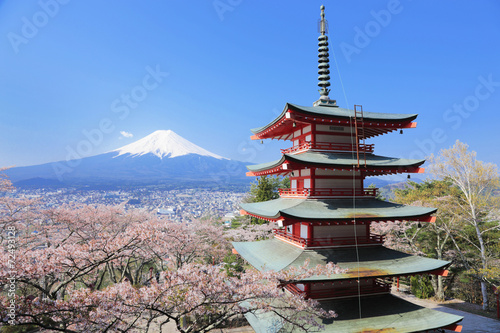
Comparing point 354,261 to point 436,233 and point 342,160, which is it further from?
A: point 436,233

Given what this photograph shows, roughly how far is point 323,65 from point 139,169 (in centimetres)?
13936

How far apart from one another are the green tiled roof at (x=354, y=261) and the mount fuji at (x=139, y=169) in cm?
9097

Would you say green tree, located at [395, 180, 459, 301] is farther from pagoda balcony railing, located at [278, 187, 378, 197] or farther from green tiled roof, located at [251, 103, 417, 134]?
green tiled roof, located at [251, 103, 417, 134]

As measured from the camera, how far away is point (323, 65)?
13617mm

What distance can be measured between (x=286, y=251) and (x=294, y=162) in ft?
13.5

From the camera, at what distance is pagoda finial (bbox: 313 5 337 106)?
13508mm

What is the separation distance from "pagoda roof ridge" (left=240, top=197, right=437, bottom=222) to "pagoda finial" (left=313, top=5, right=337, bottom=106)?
5427 mm

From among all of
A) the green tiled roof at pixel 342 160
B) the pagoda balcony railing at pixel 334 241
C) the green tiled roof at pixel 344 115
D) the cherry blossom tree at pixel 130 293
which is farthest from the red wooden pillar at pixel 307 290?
the green tiled roof at pixel 344 115

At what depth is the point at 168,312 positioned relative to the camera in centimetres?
742

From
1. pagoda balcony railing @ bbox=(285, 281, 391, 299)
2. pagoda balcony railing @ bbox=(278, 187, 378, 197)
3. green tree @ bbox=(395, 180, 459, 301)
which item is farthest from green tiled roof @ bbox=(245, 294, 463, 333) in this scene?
green tree @ bbox=(395, 180, 459, 301)

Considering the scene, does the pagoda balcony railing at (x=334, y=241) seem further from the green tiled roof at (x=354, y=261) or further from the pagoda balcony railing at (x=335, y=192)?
the pagoda balcony railing at (x=335, y=192)

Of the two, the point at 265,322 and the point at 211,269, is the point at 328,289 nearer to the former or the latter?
the point at 265,322

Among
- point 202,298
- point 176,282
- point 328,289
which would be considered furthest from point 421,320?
point 176,282

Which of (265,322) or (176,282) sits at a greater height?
(176,282)
